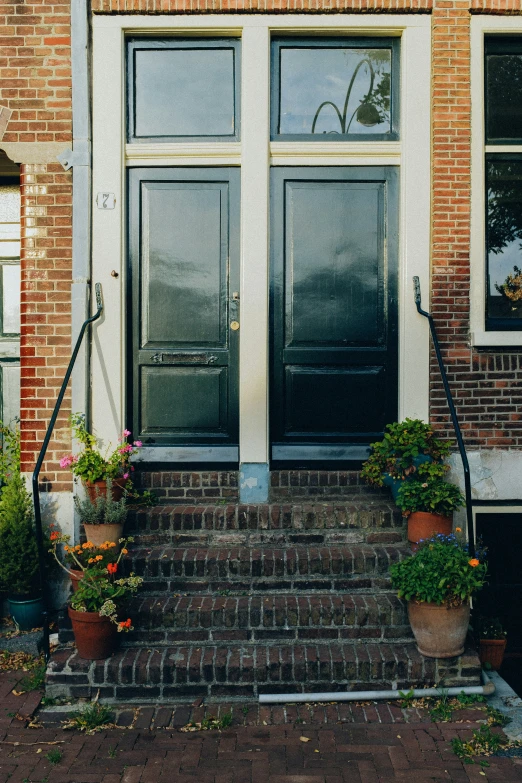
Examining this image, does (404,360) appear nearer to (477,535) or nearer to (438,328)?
(438,328)

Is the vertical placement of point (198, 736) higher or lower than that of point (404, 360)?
lower

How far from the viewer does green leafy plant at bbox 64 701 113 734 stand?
11.8 ft

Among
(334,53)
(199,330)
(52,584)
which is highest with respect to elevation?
(334,53)

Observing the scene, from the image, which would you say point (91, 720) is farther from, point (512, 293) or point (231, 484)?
point (512, 293)

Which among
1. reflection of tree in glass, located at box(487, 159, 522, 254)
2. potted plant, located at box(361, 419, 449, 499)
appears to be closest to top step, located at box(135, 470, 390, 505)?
potted plant, located at box(361, 419, 449, 499)

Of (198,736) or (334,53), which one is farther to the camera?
(334,53)

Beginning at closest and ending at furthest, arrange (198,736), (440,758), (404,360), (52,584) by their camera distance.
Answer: (440,758) → (198,736) → (52,584) → (404,360)

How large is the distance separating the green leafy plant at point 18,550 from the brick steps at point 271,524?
2.29 feet

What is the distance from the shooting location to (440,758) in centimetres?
328

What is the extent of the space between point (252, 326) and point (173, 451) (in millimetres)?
1188

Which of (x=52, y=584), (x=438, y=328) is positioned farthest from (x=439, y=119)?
(x=52, y=584)

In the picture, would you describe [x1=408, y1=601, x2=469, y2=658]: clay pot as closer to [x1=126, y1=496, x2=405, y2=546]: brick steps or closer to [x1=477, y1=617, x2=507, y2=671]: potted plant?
[x1=477, y1=617, x2=507, y2=671]: potted plant

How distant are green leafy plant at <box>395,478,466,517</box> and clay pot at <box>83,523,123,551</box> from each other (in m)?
1.98

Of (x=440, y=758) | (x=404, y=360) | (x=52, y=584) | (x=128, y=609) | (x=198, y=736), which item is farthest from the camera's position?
(x=404, y=360)
